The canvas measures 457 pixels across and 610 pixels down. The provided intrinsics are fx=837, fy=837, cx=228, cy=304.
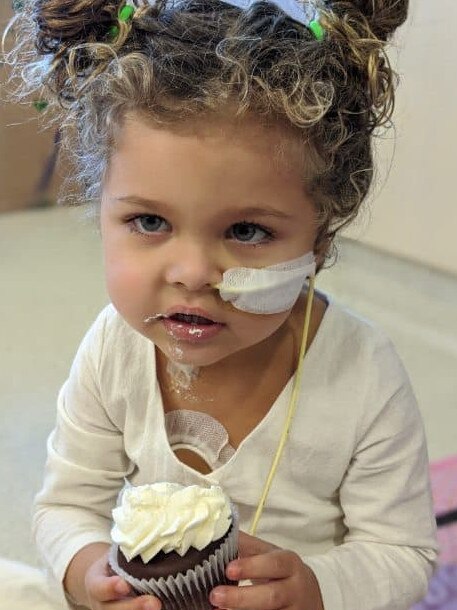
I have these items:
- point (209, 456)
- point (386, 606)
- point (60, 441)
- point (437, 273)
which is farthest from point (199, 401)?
point (437, 273)

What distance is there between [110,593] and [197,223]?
325 mm

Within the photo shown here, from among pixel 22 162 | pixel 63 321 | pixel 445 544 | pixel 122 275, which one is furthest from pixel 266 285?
pixel 22 162

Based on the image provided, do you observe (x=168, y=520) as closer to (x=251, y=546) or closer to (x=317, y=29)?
(x=251, y=546)

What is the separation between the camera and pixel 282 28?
735mm

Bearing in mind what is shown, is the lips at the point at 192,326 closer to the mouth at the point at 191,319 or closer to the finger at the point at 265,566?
the mouth at the point at 191,319

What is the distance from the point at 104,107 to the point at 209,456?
14.9 inches

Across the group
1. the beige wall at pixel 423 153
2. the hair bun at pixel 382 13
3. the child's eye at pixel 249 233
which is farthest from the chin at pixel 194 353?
the beige wall at pixel 423 153

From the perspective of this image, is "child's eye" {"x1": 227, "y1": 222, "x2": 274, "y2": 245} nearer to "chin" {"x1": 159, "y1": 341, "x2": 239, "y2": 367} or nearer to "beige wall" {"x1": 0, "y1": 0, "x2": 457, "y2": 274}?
"chin" {"x1": 159, "y1": 341, "x2": 239, "y2": 367}

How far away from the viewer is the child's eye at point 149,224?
0.74 metres

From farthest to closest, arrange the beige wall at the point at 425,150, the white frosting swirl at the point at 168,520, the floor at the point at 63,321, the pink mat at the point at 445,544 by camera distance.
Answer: the beige wall at the point at 425,150 < the floor at the point at 63,321 < the pink mat at the point at 445,544 < the white frosting swirl at the point at 168,520

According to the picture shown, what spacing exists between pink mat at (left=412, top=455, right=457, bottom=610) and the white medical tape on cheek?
0.51 metres

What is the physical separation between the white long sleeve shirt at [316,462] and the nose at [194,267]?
198 mm

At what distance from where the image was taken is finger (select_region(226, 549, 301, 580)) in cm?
67

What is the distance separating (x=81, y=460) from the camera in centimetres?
93
